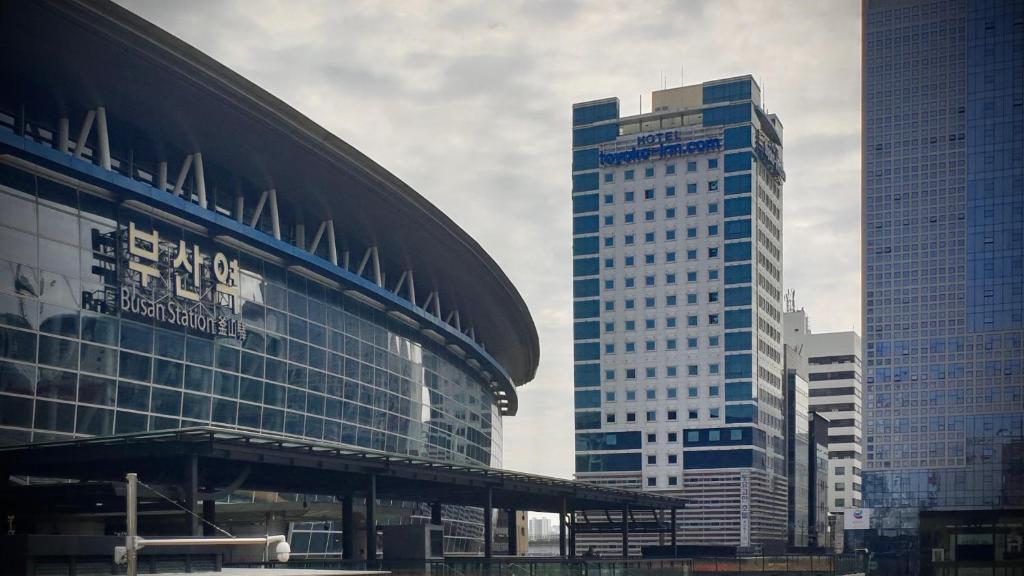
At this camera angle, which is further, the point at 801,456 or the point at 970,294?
the point at 970,294

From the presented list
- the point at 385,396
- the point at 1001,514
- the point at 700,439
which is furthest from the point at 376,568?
the point at 700,439

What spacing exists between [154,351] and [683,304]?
99909 millimetres

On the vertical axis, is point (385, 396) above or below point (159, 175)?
below

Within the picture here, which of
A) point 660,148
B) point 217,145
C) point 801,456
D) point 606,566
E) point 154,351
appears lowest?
point 606,566

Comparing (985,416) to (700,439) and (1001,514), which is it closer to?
(700,439)

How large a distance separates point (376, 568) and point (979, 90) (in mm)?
162645

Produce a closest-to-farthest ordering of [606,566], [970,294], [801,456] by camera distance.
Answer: [606,566]
[801,456]
[970,294]

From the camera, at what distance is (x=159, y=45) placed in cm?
6419

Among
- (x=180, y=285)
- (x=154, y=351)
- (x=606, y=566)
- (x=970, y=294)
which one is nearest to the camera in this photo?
(x=154, y=351)

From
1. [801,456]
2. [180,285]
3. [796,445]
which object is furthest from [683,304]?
[180,285]

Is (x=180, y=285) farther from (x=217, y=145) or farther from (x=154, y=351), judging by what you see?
(x=217, y=145)

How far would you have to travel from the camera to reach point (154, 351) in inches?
2778

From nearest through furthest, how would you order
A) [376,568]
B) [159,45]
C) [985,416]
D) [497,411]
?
1. [376,568]
2. [159,45]
3. [497,411]
4. [985,416]

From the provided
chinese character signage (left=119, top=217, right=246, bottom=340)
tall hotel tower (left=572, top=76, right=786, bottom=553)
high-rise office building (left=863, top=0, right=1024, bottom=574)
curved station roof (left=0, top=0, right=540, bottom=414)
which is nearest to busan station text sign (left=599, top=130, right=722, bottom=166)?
tall hotel tower (left=572, top=76, right=786, bottom=553)
